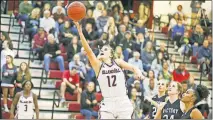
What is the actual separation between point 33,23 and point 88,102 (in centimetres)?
325

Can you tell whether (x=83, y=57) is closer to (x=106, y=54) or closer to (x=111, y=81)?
(x=106, y=54)

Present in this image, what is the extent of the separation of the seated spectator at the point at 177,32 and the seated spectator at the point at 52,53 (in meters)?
4.28

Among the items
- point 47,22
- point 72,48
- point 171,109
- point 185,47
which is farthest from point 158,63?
point 171,109

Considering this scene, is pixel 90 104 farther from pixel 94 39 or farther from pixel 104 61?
A: pixel 104 61

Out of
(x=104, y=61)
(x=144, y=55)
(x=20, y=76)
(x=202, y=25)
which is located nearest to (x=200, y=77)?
(x=144, y=55)

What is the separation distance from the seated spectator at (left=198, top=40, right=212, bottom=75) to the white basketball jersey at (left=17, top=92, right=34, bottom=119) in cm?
609

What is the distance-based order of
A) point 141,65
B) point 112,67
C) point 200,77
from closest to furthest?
point 112,67 → point 141,65 → point 200,77

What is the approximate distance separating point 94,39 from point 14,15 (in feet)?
8.68

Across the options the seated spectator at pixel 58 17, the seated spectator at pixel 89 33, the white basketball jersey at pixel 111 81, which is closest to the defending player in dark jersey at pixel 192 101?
the white basketball jersey at pixel 111 81

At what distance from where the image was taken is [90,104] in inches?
496

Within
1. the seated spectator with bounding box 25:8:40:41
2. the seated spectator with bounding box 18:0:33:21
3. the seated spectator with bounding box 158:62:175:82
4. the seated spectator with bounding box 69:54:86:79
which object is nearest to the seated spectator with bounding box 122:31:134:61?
the seated spectator with bounding box 158:62:175:82

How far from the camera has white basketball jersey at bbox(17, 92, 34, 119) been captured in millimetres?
11211

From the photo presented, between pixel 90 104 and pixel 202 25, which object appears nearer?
pixel 90 104

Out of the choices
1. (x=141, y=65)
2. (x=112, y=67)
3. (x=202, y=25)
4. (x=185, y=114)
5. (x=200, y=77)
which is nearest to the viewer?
(x=185, y=114)
